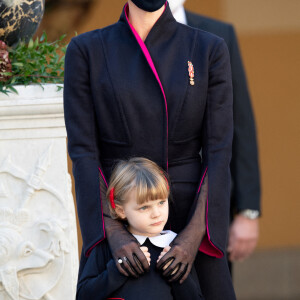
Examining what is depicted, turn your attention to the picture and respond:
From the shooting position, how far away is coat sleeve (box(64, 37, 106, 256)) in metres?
2.40

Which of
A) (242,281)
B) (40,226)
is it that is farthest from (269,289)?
(40,226)

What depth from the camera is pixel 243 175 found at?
2.69 m

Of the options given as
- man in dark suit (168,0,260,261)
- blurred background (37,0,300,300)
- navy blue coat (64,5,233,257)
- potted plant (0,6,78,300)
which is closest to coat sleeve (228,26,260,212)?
man in dark suit (168,0,260,261)

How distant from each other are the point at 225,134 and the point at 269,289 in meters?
4.39

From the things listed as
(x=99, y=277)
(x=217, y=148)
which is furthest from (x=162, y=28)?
(x=99, y=277)

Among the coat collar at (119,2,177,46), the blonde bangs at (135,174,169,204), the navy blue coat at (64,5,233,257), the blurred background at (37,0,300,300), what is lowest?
the blurred background at (37,0,300,300)

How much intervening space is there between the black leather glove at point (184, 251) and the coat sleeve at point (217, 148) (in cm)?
4

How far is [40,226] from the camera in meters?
3.60

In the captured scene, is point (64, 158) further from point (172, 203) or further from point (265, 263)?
point (265, 263)

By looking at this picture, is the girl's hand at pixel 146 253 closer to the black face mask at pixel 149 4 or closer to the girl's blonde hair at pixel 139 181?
the girl's blonde hair at pixel 139 181

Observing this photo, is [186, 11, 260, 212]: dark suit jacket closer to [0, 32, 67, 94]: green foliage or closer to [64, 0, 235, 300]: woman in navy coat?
[64, 0, 235, 300]: woman in navy coat

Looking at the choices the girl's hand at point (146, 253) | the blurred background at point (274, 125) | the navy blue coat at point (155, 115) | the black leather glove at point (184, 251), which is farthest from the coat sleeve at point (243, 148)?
the blurred background at point (274, 125)

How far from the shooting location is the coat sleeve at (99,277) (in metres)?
2.31

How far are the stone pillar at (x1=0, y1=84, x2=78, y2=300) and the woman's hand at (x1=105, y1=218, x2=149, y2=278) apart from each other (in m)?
1.25
